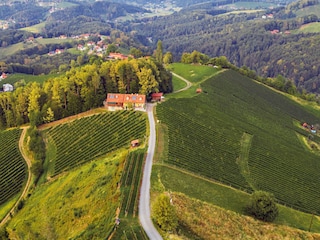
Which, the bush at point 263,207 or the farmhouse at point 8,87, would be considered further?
the farmhouse at point 8,87

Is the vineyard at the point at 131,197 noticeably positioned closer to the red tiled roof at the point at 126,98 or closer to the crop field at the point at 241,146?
the crop field at the point at 241,146

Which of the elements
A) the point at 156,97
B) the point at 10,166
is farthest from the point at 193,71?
the point at 10,166

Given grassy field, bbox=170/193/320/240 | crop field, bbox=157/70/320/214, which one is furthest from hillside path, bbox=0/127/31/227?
grassy field, bbox=170/193/320/240

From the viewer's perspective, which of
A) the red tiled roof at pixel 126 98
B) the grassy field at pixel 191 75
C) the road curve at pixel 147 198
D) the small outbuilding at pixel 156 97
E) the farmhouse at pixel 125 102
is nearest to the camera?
the road curve at pixel 147 198

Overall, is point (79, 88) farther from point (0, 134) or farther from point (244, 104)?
point (244, 104)

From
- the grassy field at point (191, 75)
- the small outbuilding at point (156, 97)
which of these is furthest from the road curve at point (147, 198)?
the grassy field at point (191, 75)

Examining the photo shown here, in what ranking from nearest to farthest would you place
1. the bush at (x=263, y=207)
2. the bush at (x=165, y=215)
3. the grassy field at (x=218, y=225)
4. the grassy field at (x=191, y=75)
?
the bush at (x=165, y=215) → the grassy field at (x=218, y=225) → the bush at (x=263, y=207) → the grassy field at (x=191, y=75)
